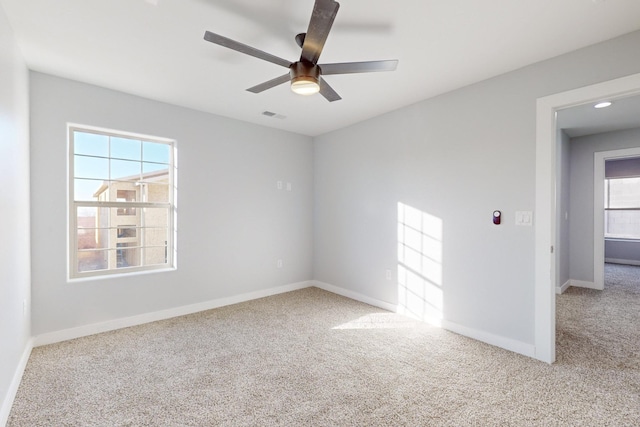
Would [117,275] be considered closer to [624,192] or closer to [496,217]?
[496,217]

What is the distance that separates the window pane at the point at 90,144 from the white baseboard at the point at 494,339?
13.7ft

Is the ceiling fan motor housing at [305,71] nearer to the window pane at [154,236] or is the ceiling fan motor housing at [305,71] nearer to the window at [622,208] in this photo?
the window pane at [154,236]

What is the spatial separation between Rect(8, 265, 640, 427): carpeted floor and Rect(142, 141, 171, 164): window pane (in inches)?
76.4

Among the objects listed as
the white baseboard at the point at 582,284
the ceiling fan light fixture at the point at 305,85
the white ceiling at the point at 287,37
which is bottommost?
the white baseboard at the point at 582,284

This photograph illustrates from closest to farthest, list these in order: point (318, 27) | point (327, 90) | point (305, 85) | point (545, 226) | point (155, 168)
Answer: point (318, 27)
point (305, 85)
point (327, 90)
point (545, 226)
point (155, 168)

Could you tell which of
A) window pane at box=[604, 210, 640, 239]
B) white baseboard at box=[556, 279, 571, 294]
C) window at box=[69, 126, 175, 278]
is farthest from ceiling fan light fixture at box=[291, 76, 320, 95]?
window pane at box=[604, 210, 640, 239]

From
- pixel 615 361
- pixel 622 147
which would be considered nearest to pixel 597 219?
pixel 622 147

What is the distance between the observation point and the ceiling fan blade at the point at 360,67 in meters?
1.96

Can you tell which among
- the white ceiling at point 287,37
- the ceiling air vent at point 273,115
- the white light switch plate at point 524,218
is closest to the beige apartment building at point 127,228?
the white ceiling at point 287,37

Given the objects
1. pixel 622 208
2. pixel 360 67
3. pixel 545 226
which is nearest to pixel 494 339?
pixel 545 226

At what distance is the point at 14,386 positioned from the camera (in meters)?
2.04

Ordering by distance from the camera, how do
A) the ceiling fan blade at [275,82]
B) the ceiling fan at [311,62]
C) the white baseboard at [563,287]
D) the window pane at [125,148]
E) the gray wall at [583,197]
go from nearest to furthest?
the ceiling fan at [311,62] < the ceiling fan blade at [275,82] < the window pane at [125,148] < the white baseboard at [563,287] < the gray wall at [583,197]

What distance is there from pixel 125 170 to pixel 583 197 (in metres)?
6.76

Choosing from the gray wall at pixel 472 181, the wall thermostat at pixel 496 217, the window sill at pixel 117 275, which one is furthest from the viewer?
the window sill at pixel 117 275
